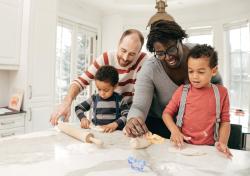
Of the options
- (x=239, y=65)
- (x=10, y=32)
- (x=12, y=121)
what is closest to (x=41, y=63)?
(x=10, y=32)

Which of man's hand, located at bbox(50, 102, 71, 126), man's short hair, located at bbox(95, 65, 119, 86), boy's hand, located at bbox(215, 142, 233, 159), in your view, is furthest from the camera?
man's short hair, located at bbox(95, 65, 119, 86)

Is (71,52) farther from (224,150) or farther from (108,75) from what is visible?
(224,150)

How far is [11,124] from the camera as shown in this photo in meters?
2.99

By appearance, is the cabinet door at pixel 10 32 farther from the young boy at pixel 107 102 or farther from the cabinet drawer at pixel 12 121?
the young boy at pixel 107 102

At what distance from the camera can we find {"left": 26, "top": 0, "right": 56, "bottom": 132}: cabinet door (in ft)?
10.6

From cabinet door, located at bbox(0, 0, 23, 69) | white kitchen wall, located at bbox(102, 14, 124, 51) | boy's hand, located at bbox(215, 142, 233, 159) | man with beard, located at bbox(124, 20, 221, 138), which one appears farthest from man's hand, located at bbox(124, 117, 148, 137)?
white kitchen wall, located at bbox(102, 14, 124, 51)

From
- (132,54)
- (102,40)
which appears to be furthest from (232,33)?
(132,54)

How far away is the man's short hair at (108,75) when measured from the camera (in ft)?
5.18

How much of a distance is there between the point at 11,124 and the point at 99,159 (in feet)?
8.35

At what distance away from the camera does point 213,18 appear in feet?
15.7

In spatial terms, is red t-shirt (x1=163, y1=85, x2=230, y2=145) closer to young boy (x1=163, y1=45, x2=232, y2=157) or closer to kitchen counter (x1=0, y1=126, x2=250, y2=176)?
young boy (x1=163, y1=45, x2=232, y2=157)

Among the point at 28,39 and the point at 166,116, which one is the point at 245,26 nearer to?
the point at 28,39

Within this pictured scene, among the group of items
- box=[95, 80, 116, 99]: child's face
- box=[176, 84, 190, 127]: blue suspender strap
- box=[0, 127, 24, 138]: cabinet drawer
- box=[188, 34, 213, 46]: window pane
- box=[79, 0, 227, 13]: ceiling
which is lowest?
box=[0, 127, 24, 138]: cabinet drawer

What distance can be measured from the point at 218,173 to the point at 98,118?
3.27 feet
